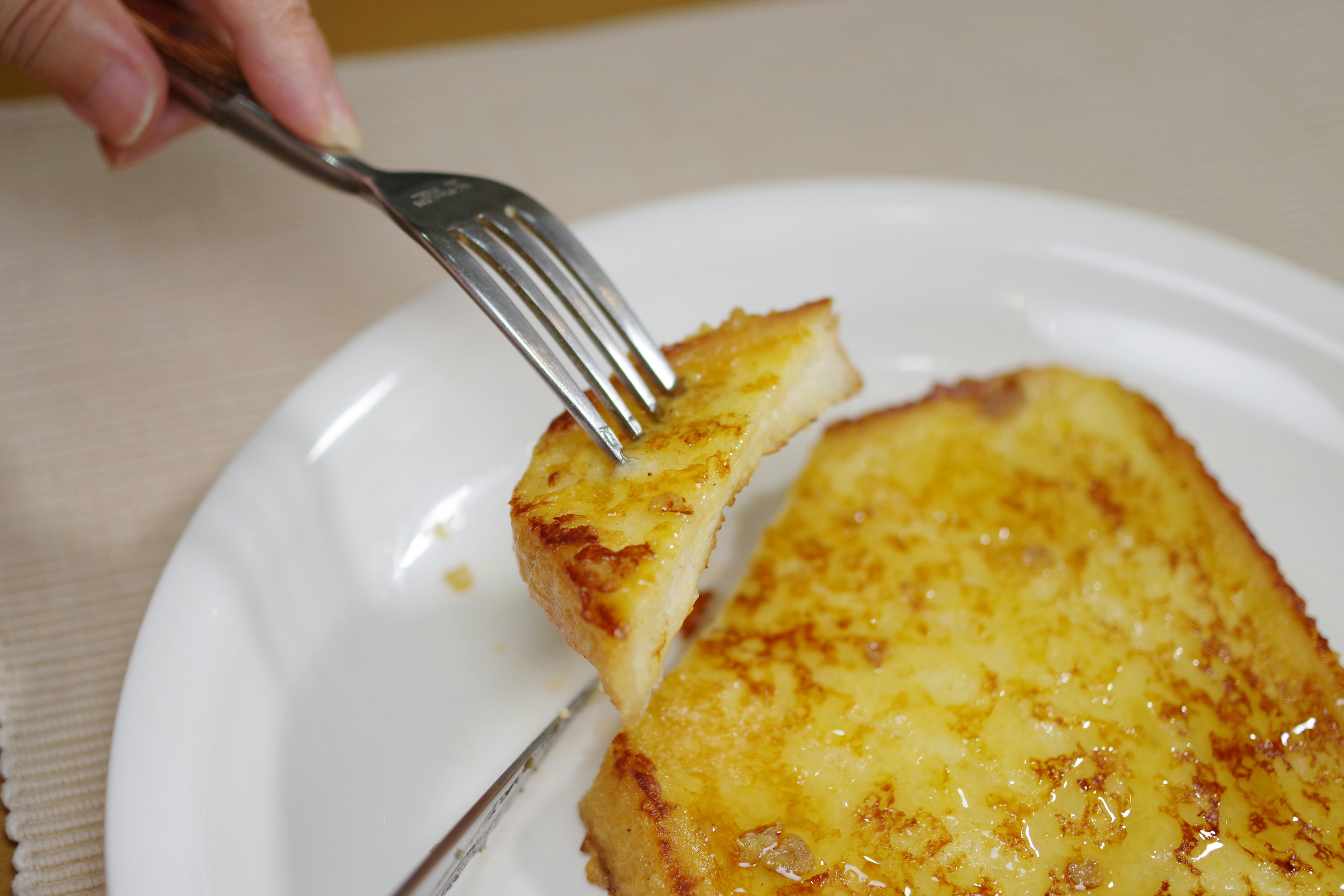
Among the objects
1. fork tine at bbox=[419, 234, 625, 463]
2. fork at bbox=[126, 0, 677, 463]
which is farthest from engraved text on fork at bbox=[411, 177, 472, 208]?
fork tine at bbox=[419, 234, 625, 463]

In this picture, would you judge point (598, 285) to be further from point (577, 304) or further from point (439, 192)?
point (439, 192)

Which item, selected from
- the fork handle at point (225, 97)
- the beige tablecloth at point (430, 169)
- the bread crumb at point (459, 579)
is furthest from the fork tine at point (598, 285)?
the beige tablecloth at point (430, 169)

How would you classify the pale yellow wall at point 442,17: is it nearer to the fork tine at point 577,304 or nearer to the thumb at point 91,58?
the thumb at point 91,58

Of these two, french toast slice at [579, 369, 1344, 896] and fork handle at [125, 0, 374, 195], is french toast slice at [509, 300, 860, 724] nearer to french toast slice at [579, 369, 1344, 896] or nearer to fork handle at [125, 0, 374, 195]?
french toast slice at [579, 369, 1344, 896]

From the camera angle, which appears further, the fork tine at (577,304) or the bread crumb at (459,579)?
the bread crumb at (459,579)

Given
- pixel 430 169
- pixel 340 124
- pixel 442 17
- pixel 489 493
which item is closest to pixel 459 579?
pixel 489 493
